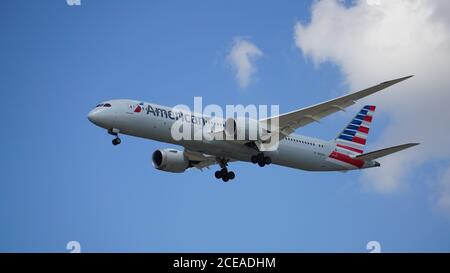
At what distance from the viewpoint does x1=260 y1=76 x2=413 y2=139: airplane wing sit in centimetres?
4272

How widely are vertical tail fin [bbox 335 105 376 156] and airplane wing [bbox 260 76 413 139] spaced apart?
235 inches

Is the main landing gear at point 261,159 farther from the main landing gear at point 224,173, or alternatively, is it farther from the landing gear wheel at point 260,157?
the main landing gear at point 224,173

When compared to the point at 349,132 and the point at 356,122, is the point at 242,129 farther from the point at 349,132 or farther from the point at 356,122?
the point at 356,122

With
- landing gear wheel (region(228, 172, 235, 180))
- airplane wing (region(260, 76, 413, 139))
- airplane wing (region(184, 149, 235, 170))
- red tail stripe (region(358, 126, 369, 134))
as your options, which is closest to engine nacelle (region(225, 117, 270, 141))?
airplane wing (region(260, 76, 413, 139))

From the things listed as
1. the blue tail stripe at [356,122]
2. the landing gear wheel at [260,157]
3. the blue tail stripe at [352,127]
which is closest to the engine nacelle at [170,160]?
the landing gear wheel at [260,157]

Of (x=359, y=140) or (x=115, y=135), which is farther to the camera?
(x=359, y=140)

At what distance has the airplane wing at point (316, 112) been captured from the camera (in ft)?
140

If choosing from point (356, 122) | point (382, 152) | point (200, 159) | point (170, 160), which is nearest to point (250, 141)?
point (200, 159)

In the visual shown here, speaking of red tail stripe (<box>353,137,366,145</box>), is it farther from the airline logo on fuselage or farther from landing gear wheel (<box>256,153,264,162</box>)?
the airline logo on fuselage

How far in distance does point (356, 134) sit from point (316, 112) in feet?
31.7

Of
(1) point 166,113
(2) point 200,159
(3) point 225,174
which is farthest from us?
(2) point 200,159

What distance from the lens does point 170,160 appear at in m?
53.0

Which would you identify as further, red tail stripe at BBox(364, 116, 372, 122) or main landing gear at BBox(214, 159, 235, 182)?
red tail stripe at BBox(364, 116, 372, 122)
